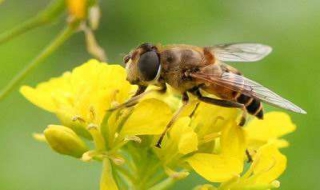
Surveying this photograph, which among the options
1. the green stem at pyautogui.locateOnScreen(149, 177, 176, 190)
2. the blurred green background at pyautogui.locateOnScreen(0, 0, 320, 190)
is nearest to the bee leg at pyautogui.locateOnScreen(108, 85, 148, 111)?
the green stem at pyautogui.locateOnScreen(149, 177, 176, 190)

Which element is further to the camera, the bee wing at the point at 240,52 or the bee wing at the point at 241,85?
the bee wing at the point at 240,52

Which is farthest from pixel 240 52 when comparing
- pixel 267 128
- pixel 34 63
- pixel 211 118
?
pixel 34 63

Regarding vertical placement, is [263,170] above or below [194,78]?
below

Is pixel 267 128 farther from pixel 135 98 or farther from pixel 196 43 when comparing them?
pixel 196 43

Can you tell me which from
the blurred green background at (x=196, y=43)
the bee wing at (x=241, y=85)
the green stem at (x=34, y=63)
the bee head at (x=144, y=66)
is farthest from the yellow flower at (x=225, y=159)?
the blurred green background at (x=196, y=43)

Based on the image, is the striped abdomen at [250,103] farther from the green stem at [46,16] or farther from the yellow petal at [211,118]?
the green stem at [46,16]
